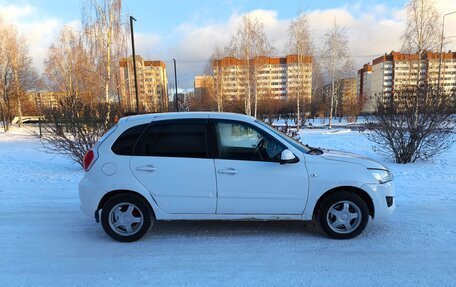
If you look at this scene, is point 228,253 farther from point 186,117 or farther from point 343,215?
point 186,117

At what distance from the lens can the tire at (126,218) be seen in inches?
158

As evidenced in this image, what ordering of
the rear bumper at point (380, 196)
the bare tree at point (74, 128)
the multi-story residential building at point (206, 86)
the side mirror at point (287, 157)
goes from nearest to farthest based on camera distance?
the side mirror at point (287, 157) → the rear bumper at point (380, 196) → the bare tree at point (74, 128) → the multi-story residential building at point (206, 86)

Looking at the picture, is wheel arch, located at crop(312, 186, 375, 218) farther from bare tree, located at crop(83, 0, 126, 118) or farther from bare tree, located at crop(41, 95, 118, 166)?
bare tree, located at crop(83, 0, 126, 118)

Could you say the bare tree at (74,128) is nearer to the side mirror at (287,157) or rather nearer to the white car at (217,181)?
the white car at (217,181)

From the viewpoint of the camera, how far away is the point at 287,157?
385cm

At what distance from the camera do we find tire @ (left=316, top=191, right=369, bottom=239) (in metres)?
3.97

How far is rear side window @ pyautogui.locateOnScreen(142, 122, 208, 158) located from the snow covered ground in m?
1.15

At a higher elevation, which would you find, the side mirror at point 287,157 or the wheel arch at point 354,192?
the side mirror at point 287,157

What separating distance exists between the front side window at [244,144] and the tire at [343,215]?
2.94 feet

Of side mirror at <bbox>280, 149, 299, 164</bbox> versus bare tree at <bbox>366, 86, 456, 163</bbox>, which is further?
bare tree at <bbox>366, 86, 456, 163</bbox>

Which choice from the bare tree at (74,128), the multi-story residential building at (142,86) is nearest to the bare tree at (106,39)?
the multi-story residential building at (142,86)

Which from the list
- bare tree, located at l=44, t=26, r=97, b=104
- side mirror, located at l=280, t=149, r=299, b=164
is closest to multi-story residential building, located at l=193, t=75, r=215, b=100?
bare tree, located at l=44, t=26, r=97, b=104

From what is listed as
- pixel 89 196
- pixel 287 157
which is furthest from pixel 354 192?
pixel 89 196

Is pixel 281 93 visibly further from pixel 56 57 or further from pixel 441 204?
pixel 441 204
